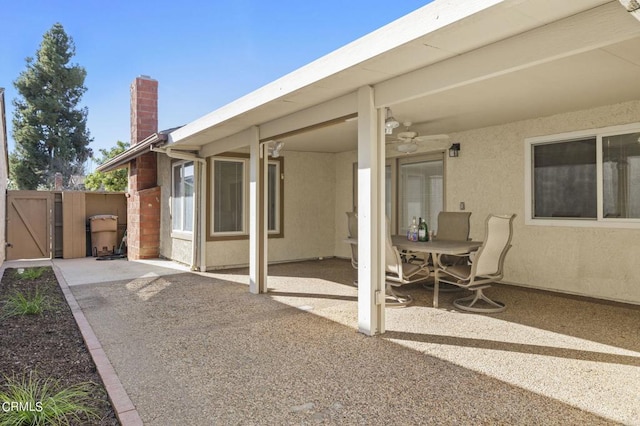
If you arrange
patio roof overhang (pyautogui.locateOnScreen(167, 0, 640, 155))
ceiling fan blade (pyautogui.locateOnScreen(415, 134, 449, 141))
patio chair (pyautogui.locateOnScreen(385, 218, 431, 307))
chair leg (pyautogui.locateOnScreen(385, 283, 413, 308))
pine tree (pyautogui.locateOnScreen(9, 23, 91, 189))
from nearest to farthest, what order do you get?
patio roof overhang (pyautogui.locateOnScreen(167, 0, 640, 155)) → patio chair (pyautogui.locateOnScreen(385, 218, 431, 307)) → chair leg (pyautogui.locateOnScreen(385, 283, 413, 308)) → ceiling fan blade (pyautogui.locateOnScreen(415, 134, 449, 141)) → pine tree (pyautogui.locateOnScreen(9, 23, 91, 189))

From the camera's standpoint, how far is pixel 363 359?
11.3 feet

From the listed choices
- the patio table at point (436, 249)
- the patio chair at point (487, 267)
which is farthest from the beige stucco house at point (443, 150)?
the patio chair at point (487, 267)

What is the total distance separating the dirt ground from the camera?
298 centimetres

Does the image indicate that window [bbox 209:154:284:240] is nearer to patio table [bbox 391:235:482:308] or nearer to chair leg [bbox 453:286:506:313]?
patio table [bbox 391:235:482:308]

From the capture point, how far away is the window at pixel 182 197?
8.56 metres

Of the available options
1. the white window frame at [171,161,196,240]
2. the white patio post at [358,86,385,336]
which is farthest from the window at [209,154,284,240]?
the white patio post at [358,86,385,336]

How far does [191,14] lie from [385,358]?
37.2ft

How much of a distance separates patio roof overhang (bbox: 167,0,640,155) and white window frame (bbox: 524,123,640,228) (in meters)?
0.42

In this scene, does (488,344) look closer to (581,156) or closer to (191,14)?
(581,156)

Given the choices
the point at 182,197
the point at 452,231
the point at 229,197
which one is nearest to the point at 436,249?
the point at 452,231

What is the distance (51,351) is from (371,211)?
3.19 metres

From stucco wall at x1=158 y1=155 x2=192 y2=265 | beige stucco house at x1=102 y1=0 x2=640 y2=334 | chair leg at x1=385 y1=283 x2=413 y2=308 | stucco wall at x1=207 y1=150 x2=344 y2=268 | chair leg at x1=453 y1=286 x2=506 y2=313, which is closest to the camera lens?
beige stucco house at x1=102 y1=0 x2=640 y2=334

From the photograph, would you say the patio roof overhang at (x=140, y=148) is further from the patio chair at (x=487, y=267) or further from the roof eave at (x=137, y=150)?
the patio chair at (x=487, y=267)

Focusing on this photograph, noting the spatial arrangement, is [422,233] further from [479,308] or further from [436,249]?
[479,308]
